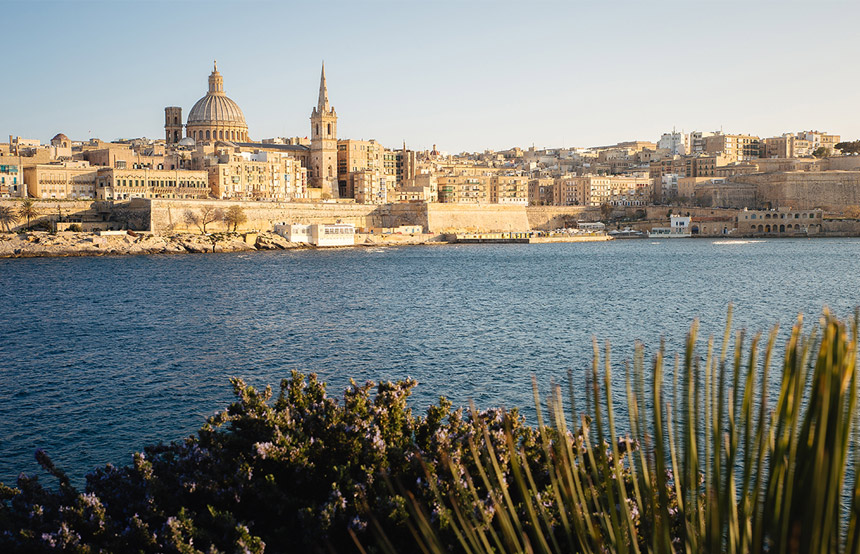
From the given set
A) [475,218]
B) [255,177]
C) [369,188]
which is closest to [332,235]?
[255,177]

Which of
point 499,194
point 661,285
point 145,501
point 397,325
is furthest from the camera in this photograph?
point 499,194

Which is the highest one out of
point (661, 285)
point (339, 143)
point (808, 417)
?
point (339, 143)

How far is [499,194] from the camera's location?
244ft

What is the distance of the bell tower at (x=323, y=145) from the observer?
70938 millimetres

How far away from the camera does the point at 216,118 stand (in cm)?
7156

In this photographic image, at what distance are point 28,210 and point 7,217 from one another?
1.28 metres

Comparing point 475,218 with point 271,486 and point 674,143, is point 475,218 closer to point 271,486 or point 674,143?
point 674,143

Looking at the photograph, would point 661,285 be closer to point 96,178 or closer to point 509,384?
point 509,384

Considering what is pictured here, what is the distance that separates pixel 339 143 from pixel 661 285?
48873 millimetres

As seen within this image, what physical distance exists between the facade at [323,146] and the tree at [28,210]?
26.0 meters

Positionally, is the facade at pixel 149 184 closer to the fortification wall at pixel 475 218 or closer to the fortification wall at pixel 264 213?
the fortification wall at pixel 264 213

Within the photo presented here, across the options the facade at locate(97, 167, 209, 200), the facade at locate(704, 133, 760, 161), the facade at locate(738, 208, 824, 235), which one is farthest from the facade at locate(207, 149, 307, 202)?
the facade at locate(704, 133, 760, 161)

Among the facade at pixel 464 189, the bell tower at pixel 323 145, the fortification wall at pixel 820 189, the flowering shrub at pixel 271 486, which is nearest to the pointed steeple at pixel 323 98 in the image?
the bell tower at pixel 323 145

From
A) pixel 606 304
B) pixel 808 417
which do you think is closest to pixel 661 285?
pixel 606 304
